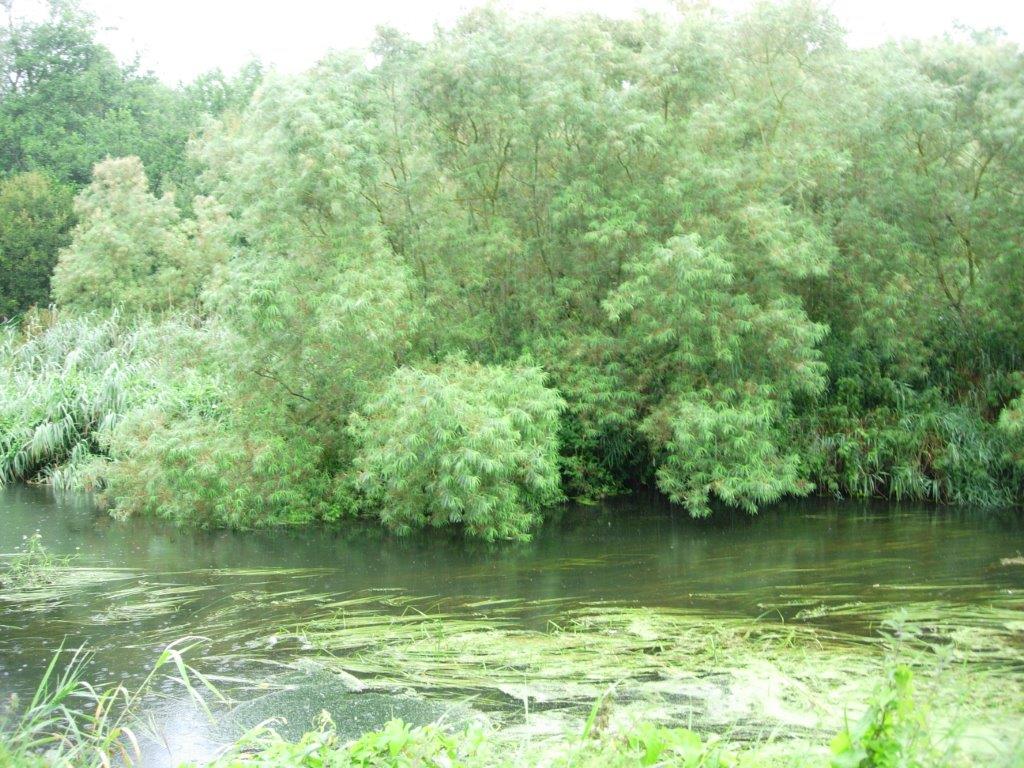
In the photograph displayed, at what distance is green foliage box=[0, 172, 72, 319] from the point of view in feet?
84.5

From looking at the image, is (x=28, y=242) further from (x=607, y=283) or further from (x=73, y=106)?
(x=607, y=283)

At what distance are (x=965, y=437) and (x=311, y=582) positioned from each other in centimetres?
959

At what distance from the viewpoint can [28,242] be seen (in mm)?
25859

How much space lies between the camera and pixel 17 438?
56.7 ft

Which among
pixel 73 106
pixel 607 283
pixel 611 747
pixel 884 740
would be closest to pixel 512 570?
pixel 607 283

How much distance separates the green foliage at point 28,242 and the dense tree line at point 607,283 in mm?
11265

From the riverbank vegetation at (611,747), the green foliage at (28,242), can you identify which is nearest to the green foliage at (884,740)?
the riverbank vegetation at (611,747)

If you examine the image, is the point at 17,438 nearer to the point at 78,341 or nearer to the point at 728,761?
the point at 78,341

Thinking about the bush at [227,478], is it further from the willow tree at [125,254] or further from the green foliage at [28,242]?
the green foliage at [28,242]

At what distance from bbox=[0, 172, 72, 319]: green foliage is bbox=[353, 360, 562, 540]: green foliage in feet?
54.2

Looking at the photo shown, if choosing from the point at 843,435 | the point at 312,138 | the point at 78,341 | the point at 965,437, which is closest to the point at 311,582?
the point at 312,138

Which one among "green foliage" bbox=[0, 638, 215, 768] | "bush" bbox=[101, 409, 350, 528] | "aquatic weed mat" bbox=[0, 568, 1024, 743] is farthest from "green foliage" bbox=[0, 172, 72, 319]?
"green foliage" bbox=[0, 638, 215, 768]

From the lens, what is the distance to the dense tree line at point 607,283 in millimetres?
13125

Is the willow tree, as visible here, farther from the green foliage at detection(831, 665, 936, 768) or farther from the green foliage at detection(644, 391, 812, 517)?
the green foliage at detection(831, 665, 936, 768)
